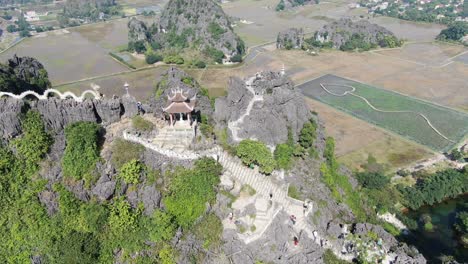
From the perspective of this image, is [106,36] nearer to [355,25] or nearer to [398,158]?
[355,25]

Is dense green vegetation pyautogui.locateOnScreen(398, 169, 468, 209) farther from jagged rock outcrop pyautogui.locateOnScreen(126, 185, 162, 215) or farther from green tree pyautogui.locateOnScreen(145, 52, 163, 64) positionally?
green tree pyautogui.locateOnScreen(145, 52, 163, 64)

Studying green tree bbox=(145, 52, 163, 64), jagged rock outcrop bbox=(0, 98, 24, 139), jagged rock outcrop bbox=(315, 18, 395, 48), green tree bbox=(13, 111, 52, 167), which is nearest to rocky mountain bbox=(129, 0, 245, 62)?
green tree bbox=(145, 52, 163, 64)

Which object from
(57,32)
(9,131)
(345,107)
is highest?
(9,131)

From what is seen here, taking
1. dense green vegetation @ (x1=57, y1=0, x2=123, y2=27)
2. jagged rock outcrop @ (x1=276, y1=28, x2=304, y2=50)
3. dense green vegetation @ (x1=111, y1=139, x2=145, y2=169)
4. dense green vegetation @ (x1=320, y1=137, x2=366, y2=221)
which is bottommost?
dense green vegetation @ (x1=57, y1=0, x2=123, y2=27)

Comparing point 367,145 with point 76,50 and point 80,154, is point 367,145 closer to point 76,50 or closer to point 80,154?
point 80,154

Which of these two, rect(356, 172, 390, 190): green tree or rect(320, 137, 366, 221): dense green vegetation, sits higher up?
rect(320, 137, 366, 221): dense green vegetation

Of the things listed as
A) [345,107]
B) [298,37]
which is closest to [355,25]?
[298,37]

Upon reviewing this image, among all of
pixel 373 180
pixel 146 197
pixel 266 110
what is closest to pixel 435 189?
pixel 373 180

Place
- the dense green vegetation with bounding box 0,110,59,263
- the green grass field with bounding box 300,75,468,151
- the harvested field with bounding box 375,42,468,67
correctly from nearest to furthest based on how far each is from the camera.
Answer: the dense green vegetation with bounding box 0,110,59,263
the green grass field with bounding box 300,75,468,151
the harvested field with bounding box 375,42,468,67

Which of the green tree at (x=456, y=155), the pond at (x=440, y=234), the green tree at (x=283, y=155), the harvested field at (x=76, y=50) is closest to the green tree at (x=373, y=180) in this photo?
the pond at (x=440, y=234)
